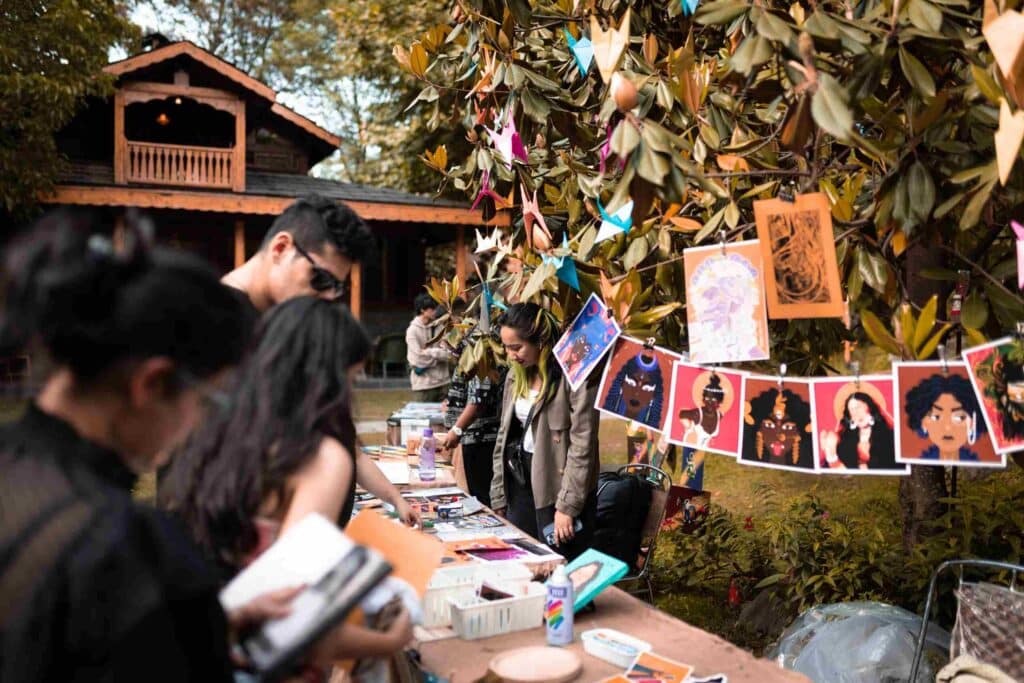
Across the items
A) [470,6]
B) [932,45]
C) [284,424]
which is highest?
[470,6]

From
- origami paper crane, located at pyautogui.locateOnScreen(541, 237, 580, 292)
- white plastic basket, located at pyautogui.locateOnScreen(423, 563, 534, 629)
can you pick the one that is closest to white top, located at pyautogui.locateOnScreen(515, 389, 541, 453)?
origami paper crane, located at pyautogui.locateOnScreen(541, 237, 580, 292)

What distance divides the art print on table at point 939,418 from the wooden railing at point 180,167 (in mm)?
13951

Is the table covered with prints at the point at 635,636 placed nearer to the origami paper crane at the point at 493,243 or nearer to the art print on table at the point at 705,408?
the art print on table at the point at 705,408

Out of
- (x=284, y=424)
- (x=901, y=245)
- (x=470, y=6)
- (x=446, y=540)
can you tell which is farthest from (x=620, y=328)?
(x=470, y=6)

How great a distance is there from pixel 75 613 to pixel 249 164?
55.4 ft

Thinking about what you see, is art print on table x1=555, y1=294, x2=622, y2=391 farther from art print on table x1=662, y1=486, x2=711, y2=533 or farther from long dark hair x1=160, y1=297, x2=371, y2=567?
art print on table x1=662, y1=486, x2=711, y2=533

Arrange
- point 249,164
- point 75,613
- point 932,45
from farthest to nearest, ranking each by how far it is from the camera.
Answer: point 249,164
point 932,45
point 75,613

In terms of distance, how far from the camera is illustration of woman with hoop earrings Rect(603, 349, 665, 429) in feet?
8.66

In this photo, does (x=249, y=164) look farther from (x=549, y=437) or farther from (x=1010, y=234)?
(x=1010, y=234)

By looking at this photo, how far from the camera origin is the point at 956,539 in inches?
150

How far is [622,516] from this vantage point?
13.5ft

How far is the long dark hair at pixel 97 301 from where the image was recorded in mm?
1018

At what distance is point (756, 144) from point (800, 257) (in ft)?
1.30

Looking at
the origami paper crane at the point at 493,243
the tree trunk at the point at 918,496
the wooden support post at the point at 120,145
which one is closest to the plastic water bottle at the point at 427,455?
the origami paper crane at the point at 493,243
